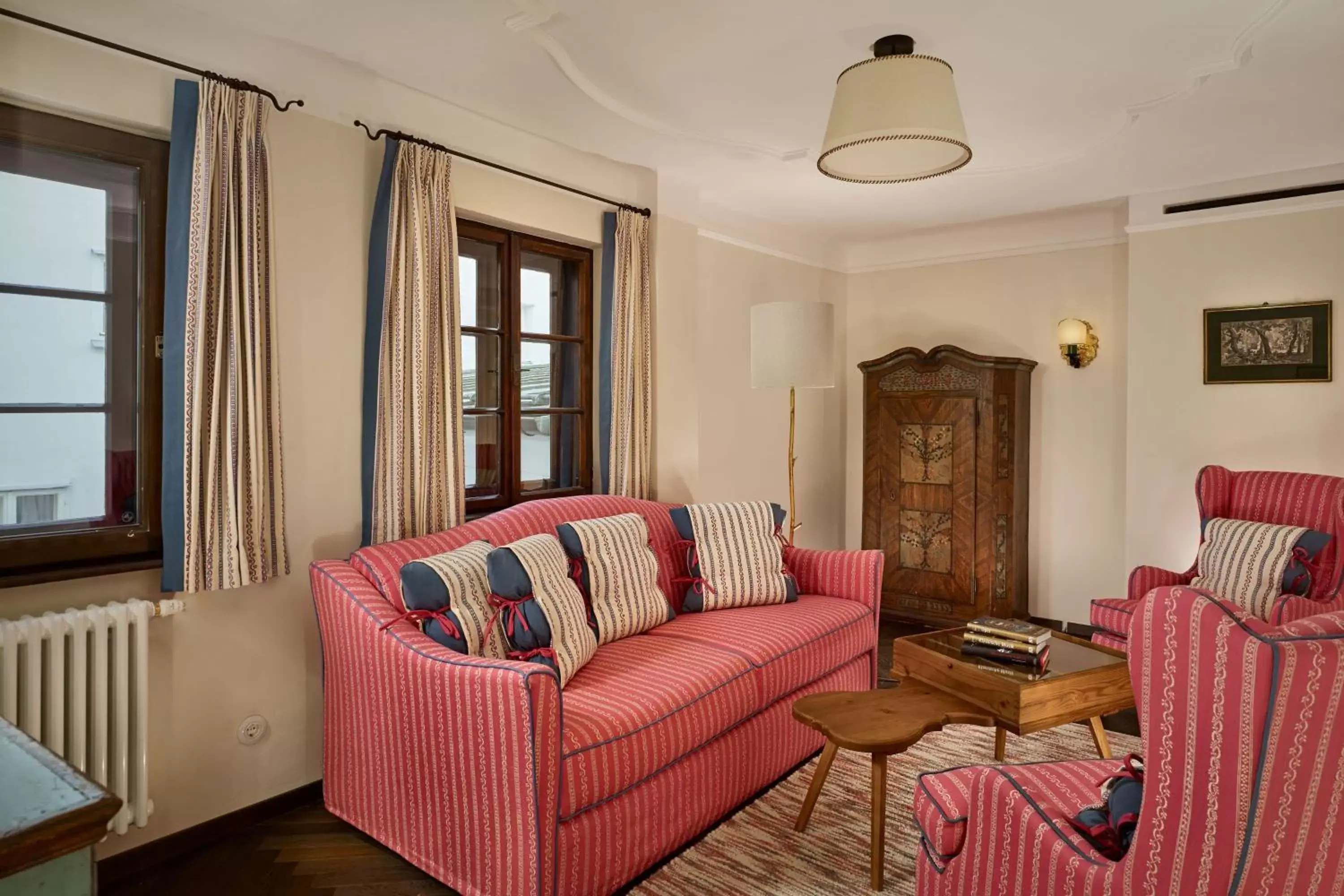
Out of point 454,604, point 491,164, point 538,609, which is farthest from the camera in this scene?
point 491,164

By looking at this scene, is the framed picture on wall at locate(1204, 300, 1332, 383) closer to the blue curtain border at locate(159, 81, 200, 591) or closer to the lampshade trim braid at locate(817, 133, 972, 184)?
the lampshade trim braid at locate(817, 133, 972, 184)

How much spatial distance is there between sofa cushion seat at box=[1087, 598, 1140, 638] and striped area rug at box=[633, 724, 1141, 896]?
19.5 inches

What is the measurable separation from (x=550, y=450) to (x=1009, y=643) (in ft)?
6.76

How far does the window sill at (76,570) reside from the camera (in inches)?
79.8

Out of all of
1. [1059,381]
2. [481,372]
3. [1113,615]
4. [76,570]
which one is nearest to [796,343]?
[481,372]

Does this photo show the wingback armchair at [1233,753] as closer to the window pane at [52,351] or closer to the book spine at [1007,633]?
the book spine at [1007,633]

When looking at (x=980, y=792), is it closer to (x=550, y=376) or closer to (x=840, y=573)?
(x=840, y=573)

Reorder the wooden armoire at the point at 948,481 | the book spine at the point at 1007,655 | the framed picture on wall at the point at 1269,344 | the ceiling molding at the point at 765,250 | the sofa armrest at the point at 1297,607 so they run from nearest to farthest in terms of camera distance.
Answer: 1. the book spine at the point at 1007,655
2. the sofa armrest at the point at 1297,607
3. the framed picture on wall at the point at 1269,344
4. the ceiling molding at the point at 765,250
5. the wooden armoire at the point at 948,481

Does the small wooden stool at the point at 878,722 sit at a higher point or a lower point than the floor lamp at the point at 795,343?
lower

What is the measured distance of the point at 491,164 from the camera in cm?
322

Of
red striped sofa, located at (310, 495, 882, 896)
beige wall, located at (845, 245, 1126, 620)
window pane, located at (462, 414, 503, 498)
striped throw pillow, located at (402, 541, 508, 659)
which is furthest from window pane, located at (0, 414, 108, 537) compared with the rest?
beige wall, located at (845, 245, 1126, 620)

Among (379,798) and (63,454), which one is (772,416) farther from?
(63,454)

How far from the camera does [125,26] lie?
7.26 feet

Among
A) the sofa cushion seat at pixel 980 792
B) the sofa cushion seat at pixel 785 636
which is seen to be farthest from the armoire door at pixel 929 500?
the sofa cushion seat at pixel 980 792
